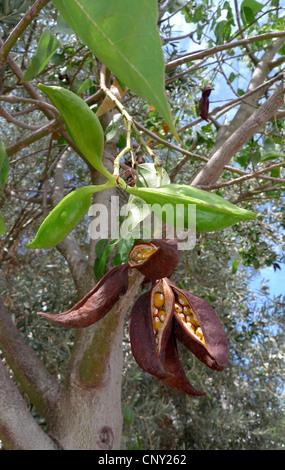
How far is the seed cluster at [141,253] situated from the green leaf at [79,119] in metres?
0.13

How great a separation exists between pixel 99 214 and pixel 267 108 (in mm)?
675

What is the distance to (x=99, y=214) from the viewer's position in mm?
1365

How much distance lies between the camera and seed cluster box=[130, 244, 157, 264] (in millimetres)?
479

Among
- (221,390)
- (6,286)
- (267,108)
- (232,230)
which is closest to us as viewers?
(267,108)

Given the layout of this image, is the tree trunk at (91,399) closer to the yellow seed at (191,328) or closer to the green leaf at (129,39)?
the yellow seed at (191,328)

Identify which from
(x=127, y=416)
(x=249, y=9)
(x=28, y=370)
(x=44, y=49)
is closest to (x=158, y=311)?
(x=44, y=49)

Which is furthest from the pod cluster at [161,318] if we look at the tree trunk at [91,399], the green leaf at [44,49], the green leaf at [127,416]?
the green leaf at [127,416]

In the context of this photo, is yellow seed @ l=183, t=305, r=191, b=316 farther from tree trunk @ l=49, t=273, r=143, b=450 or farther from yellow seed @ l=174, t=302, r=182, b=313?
tree trunk @ l=49, t=273, r=143, b=450

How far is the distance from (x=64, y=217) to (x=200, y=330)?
0.21 meters

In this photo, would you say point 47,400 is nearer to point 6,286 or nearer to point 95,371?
point 95,371

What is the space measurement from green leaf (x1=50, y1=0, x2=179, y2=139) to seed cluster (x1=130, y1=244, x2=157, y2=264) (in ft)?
0.79

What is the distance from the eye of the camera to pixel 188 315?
1.68 feet

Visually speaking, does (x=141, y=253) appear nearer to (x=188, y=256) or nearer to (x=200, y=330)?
(x=200, y=330)

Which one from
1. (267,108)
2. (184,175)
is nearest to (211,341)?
(267,108)
